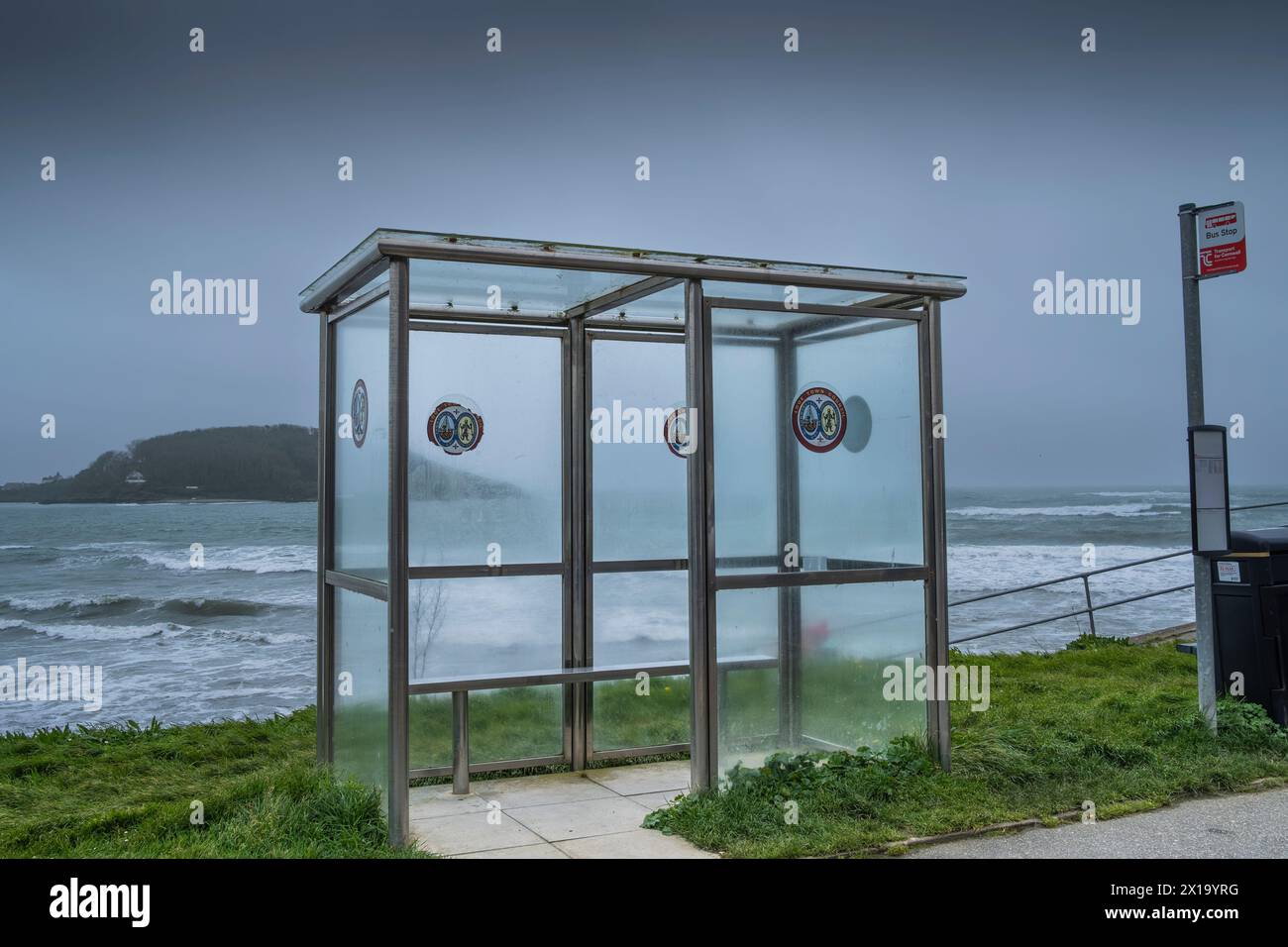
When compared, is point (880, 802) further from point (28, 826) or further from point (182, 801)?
point (28, 826)

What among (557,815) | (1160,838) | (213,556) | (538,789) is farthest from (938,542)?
(213,556)

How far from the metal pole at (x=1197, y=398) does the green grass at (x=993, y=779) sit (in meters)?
0.20

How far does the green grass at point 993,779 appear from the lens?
558 cm

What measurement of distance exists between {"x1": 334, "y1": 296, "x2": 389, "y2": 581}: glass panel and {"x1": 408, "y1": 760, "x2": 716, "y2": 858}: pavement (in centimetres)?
137

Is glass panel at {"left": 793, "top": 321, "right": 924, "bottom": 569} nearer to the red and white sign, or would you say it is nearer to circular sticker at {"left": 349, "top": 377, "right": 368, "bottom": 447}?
the red and white sign

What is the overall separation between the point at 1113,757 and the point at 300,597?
34.5m

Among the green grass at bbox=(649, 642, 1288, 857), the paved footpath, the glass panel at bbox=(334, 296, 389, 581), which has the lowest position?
the paved footpath

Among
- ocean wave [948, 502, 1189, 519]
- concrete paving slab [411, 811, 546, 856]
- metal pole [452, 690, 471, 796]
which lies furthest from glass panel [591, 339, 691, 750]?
ocean wave [948, 502, 1189, 519]

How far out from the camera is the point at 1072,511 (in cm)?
4906

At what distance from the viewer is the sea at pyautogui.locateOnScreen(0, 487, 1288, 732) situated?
Answer: 2992 cm

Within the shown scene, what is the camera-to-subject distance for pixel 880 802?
5926 millimetres

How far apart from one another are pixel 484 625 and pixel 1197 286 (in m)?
5.07

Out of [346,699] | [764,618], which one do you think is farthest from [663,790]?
[346,699]

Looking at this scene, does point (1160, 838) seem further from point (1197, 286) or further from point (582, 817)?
point (1197, 286)
